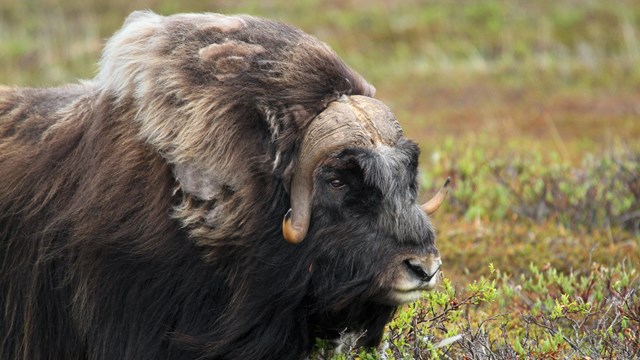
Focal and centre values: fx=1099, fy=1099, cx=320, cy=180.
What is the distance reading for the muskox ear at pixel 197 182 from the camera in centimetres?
322

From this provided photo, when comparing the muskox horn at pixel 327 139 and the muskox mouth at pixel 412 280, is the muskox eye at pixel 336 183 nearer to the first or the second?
the muskox horn at pixel 327 139

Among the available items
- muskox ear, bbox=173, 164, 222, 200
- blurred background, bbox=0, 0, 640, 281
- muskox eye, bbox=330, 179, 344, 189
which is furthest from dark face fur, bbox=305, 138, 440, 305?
blurred background, bbox=0, 0, 640, 281

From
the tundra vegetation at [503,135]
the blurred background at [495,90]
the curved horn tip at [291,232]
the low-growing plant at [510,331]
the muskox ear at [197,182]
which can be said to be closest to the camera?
the curved horn tip at [291,232]

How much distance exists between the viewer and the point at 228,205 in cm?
319

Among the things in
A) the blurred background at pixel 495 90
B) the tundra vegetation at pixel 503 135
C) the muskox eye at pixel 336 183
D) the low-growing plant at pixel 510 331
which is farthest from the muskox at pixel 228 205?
the blurred background at pixel 495 90

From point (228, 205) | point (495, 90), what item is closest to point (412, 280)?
point (228, 205)

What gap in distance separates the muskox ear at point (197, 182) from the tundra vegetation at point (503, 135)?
598 mm

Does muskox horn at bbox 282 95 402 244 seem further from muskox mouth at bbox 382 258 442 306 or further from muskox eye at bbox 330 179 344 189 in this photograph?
Result: muskox mouth at bbox 382 258 442 306

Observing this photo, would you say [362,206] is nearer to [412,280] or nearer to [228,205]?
[412,280]

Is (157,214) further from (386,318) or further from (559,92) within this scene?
(559,92)

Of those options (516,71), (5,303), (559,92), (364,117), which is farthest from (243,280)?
(516,71)

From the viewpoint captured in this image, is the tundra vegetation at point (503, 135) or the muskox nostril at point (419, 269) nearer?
the muskox nostril at point (419, 269)

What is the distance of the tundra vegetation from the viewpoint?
3.73 metres

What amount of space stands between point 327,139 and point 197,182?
1.35 ft
